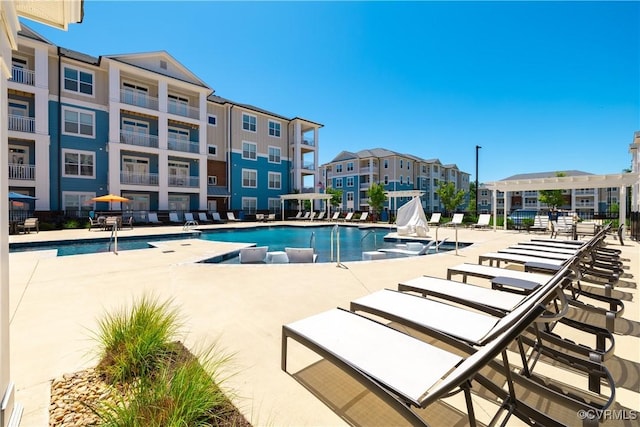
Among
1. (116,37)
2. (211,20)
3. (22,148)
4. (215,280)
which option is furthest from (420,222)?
(22,148)

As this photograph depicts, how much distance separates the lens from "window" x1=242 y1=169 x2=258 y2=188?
2875cm

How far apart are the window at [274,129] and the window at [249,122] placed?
1853 mm

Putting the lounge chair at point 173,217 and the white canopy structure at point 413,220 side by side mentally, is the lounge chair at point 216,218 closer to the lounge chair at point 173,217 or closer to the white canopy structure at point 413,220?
the lounge chair at point 173,217

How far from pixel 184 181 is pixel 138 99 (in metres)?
6.86

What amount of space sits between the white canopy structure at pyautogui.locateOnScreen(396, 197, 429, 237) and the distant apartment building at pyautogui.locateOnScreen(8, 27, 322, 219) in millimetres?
17687

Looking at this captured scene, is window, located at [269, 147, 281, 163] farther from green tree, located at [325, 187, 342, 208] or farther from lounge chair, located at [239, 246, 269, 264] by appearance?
lounge chair, located at [239, 246, 269, 264]

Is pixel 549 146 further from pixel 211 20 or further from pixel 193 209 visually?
pixel 193 209

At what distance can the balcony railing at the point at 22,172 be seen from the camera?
55.4ft

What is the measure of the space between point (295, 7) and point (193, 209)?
58.9 feet

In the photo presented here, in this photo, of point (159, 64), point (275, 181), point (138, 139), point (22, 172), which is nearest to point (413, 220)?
point (275, 181)

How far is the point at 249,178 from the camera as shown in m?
29.2

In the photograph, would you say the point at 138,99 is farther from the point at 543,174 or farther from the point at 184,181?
the point at 543,174

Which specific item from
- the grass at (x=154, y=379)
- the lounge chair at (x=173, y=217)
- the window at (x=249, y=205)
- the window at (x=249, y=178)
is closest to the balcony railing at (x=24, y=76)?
the lounge chair at (x=173, y=217)

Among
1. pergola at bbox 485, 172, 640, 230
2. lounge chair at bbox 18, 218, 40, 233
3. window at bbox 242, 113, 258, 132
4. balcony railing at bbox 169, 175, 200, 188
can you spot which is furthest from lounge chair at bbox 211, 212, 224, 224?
pergola at bbox 485, 172, 640, 230
